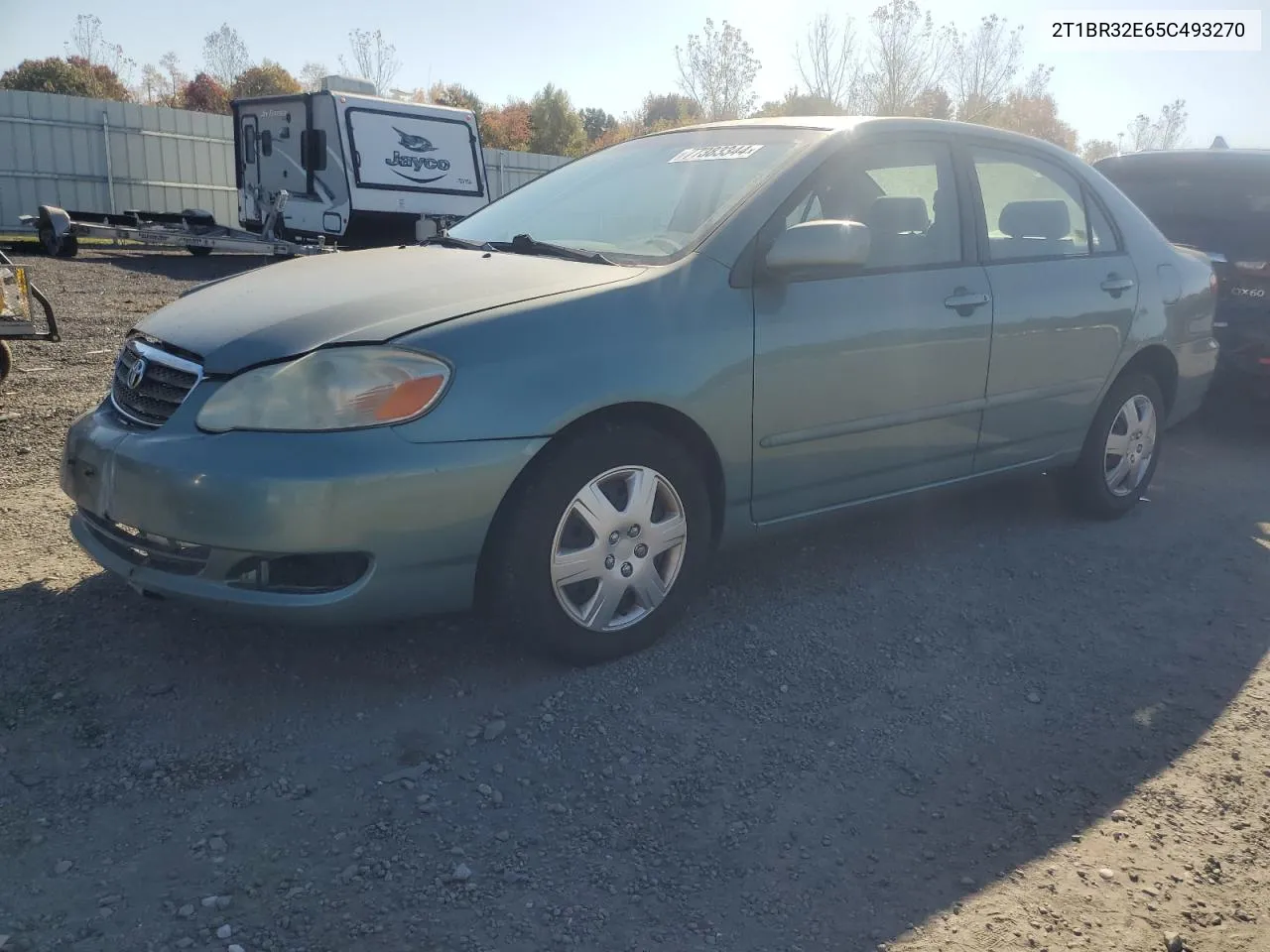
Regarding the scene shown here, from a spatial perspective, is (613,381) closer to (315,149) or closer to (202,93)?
(315,149)

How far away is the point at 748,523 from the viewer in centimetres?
359

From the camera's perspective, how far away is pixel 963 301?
4.07 metres

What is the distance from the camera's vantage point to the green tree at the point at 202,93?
4559cm

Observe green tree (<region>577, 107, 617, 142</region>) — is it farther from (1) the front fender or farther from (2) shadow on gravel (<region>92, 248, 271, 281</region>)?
(1) the front fender

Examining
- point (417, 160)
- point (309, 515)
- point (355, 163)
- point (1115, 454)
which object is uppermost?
point (417, 160)

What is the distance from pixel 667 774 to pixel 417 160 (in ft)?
50.1

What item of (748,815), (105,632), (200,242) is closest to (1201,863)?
(748,815)

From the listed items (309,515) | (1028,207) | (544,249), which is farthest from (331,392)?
(1028,207)

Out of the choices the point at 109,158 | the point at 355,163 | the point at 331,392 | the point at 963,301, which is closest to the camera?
the point at 331,392

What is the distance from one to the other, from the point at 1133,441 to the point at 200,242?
1414 centimetres

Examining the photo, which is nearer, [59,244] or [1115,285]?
[1115,285]

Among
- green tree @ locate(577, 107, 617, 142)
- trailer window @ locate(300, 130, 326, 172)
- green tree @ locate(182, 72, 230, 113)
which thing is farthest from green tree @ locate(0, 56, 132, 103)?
green tree @ locate(577, 107, 617, 142)

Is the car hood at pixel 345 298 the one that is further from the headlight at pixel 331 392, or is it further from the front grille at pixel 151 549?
the front grille at pixel 151 549

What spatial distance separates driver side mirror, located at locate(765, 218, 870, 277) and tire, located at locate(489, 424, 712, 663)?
2.21ft
